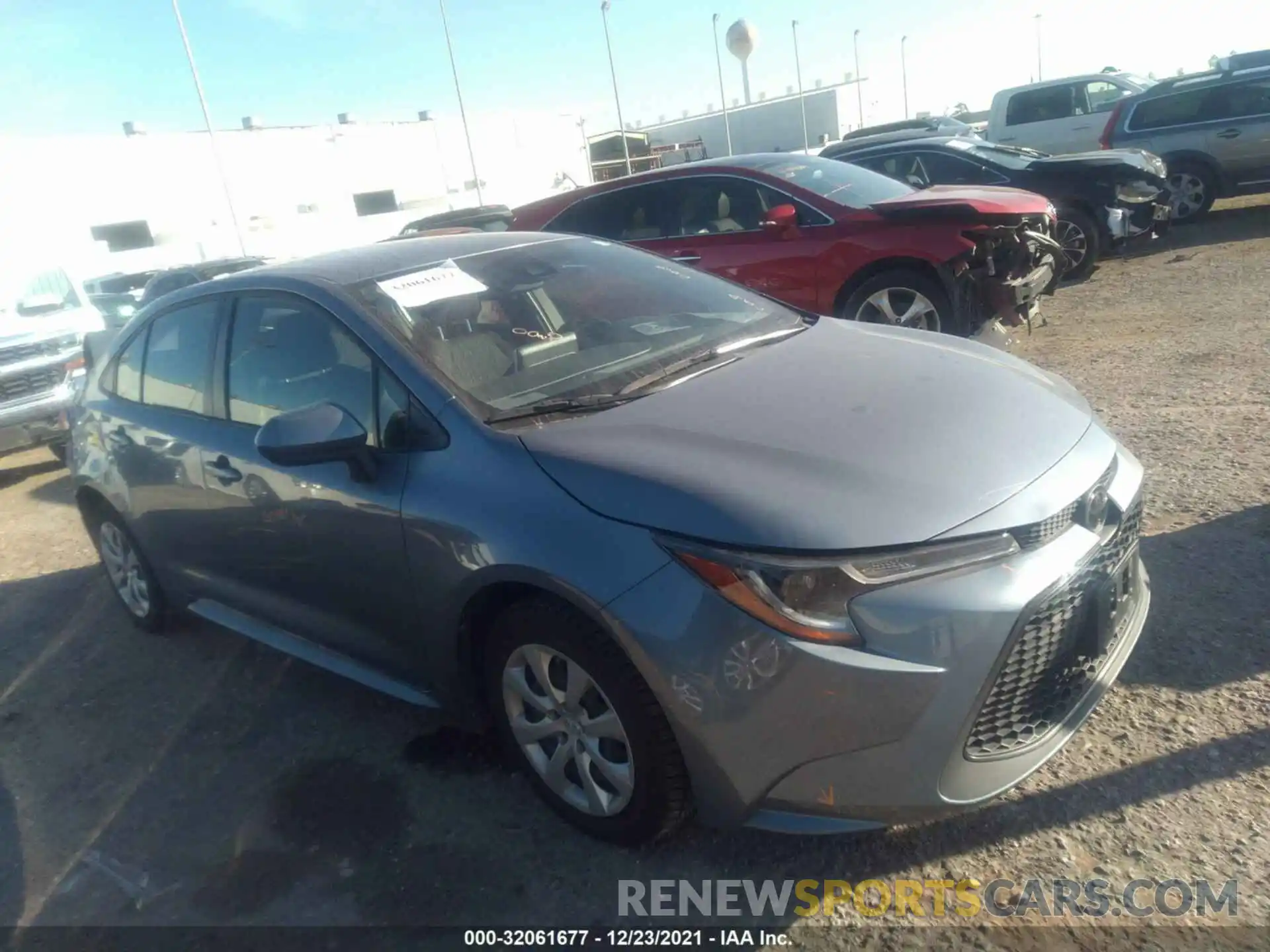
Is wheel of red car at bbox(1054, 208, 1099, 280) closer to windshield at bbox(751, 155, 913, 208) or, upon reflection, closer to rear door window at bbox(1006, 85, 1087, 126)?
windshield at bbox(751, 155, 913, 208)

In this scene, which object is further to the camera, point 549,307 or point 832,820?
point 549,307

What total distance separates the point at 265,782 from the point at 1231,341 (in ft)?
21.6

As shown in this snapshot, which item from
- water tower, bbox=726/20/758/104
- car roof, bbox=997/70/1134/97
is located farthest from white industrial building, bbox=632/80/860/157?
→ car roof, bbox=997/70/1134/97

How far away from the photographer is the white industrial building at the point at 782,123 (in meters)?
60.5

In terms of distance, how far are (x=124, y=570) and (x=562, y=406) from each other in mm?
2956

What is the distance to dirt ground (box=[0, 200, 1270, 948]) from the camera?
2529mm

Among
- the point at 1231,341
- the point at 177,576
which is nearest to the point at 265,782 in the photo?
the point at 177,576

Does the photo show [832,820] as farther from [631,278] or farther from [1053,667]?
[631,278]

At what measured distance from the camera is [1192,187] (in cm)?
1208

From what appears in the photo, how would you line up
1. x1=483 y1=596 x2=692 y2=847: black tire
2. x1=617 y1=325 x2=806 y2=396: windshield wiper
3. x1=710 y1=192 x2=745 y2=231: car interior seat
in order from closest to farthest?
x1=483 y1=596 x2=692 y2=847: black tire < x1=617 y1=325 x2=806 y2=396: windshield wiper < x1=710 y1=192 x2=745 y2=231: car interior seat

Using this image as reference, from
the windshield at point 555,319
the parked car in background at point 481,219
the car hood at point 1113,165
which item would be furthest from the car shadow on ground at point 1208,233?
the windshield at point 555,319

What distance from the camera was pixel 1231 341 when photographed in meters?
6.65

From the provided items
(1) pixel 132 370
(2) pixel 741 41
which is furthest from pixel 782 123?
(1) pixel 132 370

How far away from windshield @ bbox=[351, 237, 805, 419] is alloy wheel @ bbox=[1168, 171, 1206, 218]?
35.1 ft
